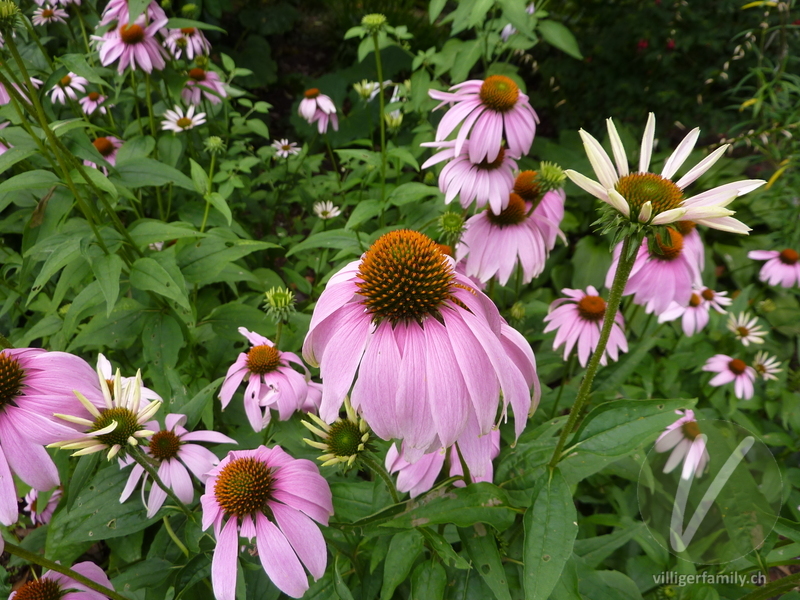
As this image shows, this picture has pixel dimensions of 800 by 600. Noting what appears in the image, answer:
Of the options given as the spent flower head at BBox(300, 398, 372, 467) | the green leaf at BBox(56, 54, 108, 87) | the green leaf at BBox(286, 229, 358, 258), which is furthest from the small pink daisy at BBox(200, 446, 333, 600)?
the green leaf at BBox(56, 54, 108, 87)

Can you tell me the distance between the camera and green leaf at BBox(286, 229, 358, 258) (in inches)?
56.1

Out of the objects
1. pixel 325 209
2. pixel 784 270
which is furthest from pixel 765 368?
pixel 325 209

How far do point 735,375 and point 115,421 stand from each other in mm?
1841

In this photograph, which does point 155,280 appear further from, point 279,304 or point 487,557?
point 487,557

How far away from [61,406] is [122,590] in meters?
0.44

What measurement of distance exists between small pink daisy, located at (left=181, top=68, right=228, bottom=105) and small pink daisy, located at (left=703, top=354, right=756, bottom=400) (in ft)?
6.96

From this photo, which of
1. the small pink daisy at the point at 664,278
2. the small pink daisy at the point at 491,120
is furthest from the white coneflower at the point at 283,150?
the small pink daisy at the point at 664,278

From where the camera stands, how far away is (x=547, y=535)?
61 centimetres

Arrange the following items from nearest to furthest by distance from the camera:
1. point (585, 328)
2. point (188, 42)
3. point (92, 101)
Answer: point (585, 328), point (92, 101), point (188, 42)

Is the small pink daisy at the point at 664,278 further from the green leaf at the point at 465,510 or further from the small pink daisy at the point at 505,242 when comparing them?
the green leaf at the point at 465,510

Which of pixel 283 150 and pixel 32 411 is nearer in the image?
pixel 32 411

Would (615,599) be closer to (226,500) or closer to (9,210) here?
(226,500)

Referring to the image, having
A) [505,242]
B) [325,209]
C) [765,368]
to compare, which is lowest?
[765,368]

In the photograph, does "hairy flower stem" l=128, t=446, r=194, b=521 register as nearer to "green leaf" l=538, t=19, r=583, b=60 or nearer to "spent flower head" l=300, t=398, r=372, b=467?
"spent flower head" l=300, t=398, r=372, b=467
